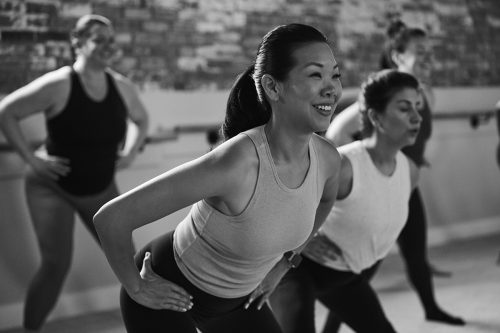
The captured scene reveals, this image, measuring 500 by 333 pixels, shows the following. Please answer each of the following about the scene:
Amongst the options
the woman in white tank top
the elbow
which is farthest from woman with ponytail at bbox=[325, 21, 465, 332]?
the elbow

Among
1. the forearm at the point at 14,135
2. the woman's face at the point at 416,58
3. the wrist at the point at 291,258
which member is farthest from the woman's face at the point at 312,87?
the woman's face at the point at 416,58

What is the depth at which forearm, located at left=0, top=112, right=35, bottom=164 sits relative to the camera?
10.6ft

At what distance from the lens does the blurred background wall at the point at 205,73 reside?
374 centimetres

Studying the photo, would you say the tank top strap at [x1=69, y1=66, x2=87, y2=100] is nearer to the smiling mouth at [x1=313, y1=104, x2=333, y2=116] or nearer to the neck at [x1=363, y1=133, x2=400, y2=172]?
the neck at [x1=363, y1=133, x2=400, y2=172]

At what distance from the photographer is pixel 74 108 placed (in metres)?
3.16

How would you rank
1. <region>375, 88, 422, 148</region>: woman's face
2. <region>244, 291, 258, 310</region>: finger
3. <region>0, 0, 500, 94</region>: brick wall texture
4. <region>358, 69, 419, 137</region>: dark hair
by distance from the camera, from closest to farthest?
<region>244, 291, 258, 310</region>: finger
<region>375, 88, 422, 148</region>: woman's face
<region>358, 69, 419, 137</region>: dark hair
<region>0, 0, 500, 94</region>: brick wall texture

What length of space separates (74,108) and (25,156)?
300mm

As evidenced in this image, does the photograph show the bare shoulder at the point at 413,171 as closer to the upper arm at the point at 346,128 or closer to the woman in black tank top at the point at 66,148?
the upper arm at the point at 346,128

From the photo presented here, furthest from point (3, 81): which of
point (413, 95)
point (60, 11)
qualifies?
point (413, 95)

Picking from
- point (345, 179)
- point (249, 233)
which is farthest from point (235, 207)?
point (345, 179)

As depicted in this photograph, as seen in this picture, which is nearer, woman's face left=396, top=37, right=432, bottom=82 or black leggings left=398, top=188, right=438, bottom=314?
black leggings left=398, top=188, right=438, bottom=314

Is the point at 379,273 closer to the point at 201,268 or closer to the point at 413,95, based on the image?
the point at 413,95

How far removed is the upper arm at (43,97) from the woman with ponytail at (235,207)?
1.57m

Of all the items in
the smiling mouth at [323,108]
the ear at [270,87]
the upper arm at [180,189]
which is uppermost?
the ear at [270,87]
